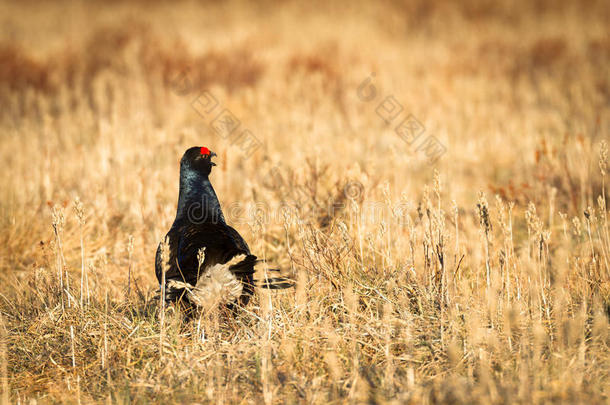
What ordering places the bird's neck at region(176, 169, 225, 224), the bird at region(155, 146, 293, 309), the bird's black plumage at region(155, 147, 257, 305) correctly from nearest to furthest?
the bird at region(155, 146, 293, 309)
the bird's black plumage at region(155, 147, 257, 305)
the bird's neck at region(176, 169, 225, 224)

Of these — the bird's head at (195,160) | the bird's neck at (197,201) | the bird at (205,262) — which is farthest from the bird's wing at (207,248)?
the bird's head at (195,160)

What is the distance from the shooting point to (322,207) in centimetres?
502

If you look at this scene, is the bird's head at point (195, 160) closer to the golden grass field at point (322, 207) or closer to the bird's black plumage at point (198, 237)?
the bird's black plumage at point (198, 237)

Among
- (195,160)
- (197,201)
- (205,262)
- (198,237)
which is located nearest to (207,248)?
(205,262)

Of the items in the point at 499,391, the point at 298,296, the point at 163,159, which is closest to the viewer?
the point at 499,391

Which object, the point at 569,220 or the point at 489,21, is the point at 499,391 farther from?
the point at 489,21

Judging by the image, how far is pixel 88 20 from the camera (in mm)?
14906

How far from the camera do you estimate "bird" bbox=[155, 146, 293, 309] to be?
2979mm

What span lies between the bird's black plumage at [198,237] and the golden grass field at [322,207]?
0.77 feet

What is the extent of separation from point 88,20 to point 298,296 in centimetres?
1415

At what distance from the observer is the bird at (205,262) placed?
2979 mm

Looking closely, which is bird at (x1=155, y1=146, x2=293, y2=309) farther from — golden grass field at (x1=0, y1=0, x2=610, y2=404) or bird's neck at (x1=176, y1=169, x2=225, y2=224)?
golden grass field at (x1=0, y1=0, x2=610, y2=404)

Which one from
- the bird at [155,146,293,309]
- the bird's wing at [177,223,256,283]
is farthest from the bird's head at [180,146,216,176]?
the bird's wing at [177,223,256,283]

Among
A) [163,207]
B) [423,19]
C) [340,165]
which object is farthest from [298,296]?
[423,19]
